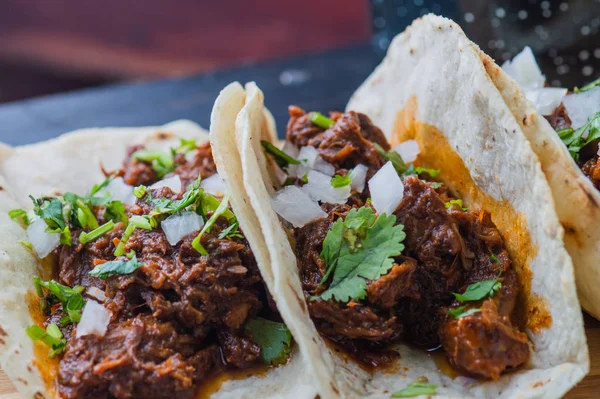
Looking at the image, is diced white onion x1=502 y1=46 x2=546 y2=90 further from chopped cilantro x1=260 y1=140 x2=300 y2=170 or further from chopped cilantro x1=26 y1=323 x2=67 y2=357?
chopped cilantro x1=26 y1=323 x2=67 y2=357

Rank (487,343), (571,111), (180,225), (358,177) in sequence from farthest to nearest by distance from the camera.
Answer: (571,111) → (358,177) → (180,225) → (487,343)

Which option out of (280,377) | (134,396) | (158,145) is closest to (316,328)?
(280,377)

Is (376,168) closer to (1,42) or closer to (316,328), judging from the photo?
(316,328)

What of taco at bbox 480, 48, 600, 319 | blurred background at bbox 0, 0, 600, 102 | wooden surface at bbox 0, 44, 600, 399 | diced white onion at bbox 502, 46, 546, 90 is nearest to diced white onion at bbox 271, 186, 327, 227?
taco at bbox 480, 48, 600, 319

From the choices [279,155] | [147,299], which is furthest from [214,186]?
[147,299]

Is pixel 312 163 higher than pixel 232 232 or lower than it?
higher

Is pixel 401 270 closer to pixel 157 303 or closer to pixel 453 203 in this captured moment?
pixel 453 203
